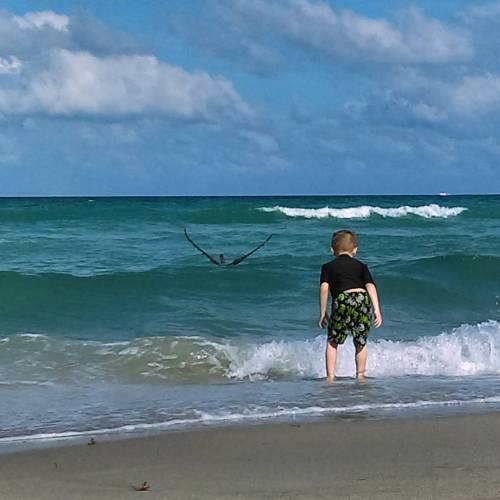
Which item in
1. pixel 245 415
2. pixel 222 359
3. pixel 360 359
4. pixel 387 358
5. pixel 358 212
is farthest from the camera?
pixel 358 212

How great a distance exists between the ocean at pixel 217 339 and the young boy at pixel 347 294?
1.56ft

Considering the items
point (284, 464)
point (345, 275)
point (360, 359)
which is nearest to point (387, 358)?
point (360, 359)

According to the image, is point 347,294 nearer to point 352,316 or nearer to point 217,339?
point 352,316

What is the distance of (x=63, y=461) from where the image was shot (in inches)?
196

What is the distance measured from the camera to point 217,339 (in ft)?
33.6

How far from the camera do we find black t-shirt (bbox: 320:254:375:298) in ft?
24.7

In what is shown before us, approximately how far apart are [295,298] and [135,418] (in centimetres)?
760

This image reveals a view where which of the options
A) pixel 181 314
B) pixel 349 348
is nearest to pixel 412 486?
pixel 349 348

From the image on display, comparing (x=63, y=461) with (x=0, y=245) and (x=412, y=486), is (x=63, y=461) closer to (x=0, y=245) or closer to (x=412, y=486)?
(x=412, y=486)

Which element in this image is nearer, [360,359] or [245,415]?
[245,415]

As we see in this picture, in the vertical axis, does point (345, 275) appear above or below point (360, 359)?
above

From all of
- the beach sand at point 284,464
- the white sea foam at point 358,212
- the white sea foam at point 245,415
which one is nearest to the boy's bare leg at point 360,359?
the white sea foam at point 245,415

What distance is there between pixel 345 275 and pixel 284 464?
9.73 ft

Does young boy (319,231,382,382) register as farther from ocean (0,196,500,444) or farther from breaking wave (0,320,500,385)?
breaking wave (0,320,500,385)
